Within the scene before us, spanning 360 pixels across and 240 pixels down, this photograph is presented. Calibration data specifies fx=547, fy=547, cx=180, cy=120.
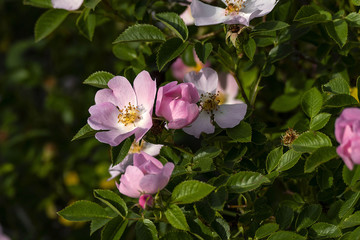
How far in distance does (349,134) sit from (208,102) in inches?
16.2

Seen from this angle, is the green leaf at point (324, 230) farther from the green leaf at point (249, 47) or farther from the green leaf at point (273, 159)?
the green leaf at point (249, 47)

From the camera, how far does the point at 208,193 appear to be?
33.4 inches

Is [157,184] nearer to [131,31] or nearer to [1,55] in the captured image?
[131,31]

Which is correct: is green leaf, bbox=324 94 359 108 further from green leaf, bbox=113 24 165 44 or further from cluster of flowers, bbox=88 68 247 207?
green leaf, bbox=113 24 165 44

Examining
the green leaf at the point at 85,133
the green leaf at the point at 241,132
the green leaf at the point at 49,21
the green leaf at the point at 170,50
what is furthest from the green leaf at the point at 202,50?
the green leaf at the point at 49,21

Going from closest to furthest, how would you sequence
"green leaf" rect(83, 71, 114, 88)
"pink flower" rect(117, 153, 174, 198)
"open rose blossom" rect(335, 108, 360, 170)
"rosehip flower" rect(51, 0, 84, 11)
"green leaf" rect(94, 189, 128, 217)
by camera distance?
"open rose blossom" rect(335, 108, 360, 170)
"pink flower" rect(117, 153, 174, 198)
"green leaf" rect(94, 189, 128, 217)
"green leaf" rect(83, 71, 114, 88)
"rosehip flower" rect(51, 0, 84, 11)

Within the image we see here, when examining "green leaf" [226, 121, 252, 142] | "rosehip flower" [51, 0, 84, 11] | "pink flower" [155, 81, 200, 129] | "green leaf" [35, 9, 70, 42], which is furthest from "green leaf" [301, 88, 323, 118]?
"green leaf" [35, 9, 70, 42]

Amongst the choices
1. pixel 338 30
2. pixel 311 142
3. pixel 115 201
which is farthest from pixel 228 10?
pixel 115 201

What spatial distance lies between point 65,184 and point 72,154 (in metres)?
0.15

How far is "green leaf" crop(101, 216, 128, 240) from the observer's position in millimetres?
918

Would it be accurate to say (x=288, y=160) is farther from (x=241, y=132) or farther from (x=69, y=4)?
(x=69, y=4)

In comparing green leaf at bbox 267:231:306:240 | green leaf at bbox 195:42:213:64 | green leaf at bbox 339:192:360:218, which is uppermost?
green leaf at bbox 195:42:213:64

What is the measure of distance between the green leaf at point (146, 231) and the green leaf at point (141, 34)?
361 millimetres

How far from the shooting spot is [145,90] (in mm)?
1005
